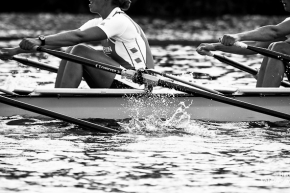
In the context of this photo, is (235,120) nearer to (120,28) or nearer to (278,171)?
(120,28)

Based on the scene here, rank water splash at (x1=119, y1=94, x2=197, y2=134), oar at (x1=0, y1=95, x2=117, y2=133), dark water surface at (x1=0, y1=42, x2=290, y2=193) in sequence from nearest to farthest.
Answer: dark water surface at (x1=0, y1=42, x2=290, y2=193) < oar at (x1=0, y1=95, x2=117, y2=133) < water splash at (x1=119, y1=94, x2=197, y2=134)

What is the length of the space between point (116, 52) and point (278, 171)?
2885 millimetres

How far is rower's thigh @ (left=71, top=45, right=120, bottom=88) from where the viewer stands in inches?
318

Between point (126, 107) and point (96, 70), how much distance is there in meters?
0.56

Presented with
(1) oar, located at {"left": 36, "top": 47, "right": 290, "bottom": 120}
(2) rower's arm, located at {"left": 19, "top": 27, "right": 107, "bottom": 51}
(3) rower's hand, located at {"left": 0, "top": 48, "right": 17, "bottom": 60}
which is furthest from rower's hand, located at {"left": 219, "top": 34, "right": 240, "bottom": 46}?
(3) rower's hand, located at {"left": 0, "top": 48, "right": 17, "bottom": 60}

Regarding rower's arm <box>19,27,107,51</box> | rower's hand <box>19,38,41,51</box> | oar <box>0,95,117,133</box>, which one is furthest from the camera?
rower's arm <box>19,27,107,51</box>

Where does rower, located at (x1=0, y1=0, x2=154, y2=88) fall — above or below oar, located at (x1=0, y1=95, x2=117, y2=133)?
above

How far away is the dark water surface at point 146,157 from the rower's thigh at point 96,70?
0.53m

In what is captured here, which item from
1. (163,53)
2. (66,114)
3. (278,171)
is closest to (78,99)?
(66,114)

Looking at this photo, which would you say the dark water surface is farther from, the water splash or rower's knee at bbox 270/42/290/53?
rower's knee at bbox 270/42/290/53

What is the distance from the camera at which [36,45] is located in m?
7.60

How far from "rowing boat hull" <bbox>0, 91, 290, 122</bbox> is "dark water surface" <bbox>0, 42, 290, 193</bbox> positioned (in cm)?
12

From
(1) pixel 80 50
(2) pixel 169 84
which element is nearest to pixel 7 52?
(1) pixel 80 50

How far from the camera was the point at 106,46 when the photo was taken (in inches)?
328
